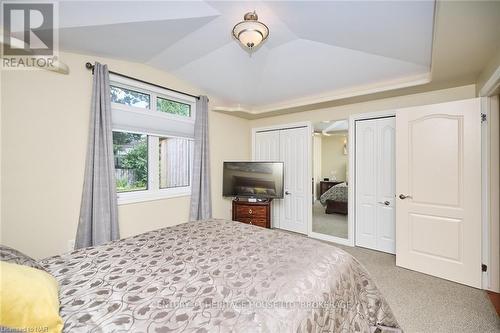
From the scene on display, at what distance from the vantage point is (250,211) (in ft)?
11.9

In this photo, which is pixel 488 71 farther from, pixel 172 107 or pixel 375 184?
pixel 172 107

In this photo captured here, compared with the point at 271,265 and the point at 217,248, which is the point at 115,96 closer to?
the point at 217,248

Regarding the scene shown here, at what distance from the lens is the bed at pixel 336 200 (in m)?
4.93

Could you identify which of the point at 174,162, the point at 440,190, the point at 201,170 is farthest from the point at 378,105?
the point at 174,162

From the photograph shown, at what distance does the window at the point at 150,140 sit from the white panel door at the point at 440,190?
3005 mm

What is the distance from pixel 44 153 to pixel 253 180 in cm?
268

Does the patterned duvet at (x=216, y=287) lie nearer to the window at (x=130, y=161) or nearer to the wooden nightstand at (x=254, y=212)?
the window at (x=130, y=161)

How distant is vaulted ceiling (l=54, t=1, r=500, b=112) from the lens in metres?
1.84

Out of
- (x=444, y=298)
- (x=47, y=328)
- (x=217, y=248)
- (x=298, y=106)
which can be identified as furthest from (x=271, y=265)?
(x=298, y=106)

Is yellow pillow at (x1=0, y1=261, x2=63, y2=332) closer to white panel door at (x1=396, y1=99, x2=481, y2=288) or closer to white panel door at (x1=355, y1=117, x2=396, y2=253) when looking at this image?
white panel door at (x1=396, y1=99, x2=481, y2=288)

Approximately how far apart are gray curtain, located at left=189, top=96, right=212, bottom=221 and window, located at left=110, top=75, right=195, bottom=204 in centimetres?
14

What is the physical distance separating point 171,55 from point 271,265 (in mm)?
2612

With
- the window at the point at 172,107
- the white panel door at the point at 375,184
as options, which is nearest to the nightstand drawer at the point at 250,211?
the white panel door at the point at 375,184

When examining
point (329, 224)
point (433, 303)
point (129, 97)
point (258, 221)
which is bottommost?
point (433, 303)
